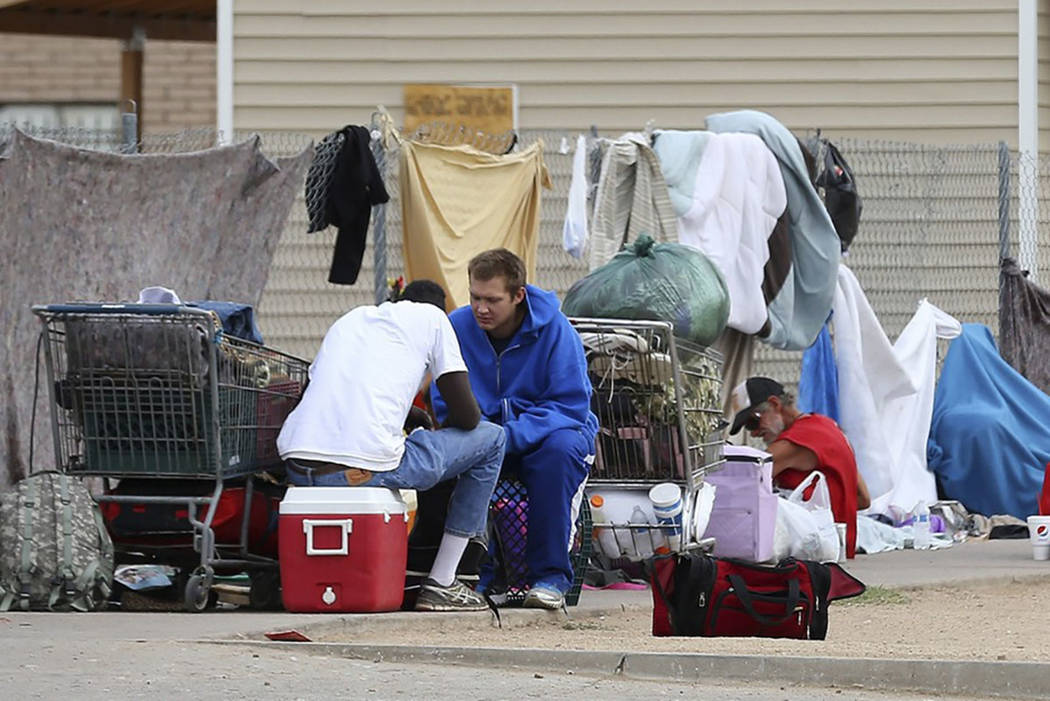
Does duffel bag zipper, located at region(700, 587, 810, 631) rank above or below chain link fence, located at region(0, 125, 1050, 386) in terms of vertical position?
below

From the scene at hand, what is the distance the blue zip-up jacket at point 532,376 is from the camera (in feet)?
25.5

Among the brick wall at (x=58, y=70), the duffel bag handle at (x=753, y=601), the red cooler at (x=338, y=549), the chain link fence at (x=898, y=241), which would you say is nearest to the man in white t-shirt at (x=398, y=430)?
the red cooler at (x=338, y=549)

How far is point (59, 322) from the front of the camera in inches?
298

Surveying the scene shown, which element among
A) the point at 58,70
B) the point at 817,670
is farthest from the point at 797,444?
the point at 58,70

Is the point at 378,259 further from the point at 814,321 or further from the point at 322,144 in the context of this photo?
the point at 814,321

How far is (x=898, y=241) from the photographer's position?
46.6ft

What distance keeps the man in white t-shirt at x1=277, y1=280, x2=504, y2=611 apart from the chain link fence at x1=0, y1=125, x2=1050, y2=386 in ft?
18.5

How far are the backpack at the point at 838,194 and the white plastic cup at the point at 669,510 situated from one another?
4006 mm

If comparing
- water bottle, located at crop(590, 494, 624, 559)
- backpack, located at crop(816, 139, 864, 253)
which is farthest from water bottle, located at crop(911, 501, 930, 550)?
water bottle, located at crop(590, 494, 624, 559)

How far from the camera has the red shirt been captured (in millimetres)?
10344

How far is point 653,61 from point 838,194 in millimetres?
2816

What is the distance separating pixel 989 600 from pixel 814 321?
295 cm

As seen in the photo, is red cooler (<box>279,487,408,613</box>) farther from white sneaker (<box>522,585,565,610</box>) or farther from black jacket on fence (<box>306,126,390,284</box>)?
black jacket on fence (<box>306,126,390,284</box>)

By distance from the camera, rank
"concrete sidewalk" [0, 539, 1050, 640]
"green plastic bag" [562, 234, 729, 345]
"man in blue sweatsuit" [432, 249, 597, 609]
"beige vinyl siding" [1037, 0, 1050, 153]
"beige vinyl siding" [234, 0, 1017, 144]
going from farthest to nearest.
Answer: "beige vinyl siding" [1037, 0, 1050, 153]
"beige vinyl siding" [234, 0, 1017, 144]
"green plastic bag" [562, 234, 729, 345]
"man in blue sweatsuit" [432, 249, 597, 609]
"concrete sidewalk" [0, 539, 1050, 640]
